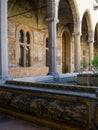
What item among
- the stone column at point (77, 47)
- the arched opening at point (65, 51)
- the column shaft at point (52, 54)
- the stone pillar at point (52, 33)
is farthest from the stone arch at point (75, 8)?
the arched opening at point (65, 51)

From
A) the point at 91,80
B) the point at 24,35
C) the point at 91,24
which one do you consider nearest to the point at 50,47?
the point at 91,80

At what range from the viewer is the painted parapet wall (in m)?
2.48

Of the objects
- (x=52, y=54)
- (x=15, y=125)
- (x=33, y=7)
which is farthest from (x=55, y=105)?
(x=33, y=7)

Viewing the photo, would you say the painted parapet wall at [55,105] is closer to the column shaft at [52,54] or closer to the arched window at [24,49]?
the column shaft at [52,54]

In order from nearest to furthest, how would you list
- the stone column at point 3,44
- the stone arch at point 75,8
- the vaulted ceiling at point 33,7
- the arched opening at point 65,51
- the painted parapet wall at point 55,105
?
1. the painted parapet wall at point 55,105
2. the stone column at point 3,44
3. the stone arch at point 75,8
4. the vaulted ceiling at point 33,7
5. the arched opening at point 65,51

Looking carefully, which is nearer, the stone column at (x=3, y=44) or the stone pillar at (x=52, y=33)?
the stone column at (x=3, y=44)

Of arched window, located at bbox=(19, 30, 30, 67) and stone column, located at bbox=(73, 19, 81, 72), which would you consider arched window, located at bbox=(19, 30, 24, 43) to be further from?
stone column, located at bbox=(73, 19, 81, 72)

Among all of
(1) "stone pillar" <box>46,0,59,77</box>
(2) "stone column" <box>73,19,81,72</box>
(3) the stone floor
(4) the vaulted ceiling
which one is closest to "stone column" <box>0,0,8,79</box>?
(3) the stone floor

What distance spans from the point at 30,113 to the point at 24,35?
1154cm

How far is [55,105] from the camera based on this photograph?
9.25 feet

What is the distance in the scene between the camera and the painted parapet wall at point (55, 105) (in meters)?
2.48

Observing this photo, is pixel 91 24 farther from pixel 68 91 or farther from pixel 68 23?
pixel 68 91

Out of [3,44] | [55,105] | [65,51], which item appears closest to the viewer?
[55,105]

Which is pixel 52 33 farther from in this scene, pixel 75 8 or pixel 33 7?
pixel 33 7
